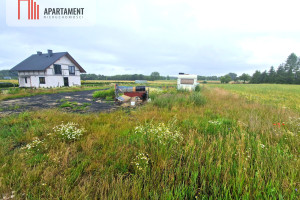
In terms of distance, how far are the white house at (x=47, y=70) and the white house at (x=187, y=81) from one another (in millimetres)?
24962

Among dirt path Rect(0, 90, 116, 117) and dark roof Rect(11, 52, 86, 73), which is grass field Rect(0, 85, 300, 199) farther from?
dark roof Rect(11, 52, 86, 73)

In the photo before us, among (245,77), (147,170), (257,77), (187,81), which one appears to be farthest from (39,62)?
(245,77)

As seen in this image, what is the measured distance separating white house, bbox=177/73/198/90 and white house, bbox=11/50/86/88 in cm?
2496

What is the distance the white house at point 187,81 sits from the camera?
50.5ft

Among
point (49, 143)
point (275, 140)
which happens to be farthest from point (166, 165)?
point (275, 140)

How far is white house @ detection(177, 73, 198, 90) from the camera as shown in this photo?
15398 millimetres

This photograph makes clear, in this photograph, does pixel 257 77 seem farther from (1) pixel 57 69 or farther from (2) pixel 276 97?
(1) pixel 57 69

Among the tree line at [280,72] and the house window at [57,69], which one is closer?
the house window at [57,69]

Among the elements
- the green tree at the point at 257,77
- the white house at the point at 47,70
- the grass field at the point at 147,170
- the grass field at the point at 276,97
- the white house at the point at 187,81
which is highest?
the green tree at the point at 257,77

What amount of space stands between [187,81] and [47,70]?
26.5m

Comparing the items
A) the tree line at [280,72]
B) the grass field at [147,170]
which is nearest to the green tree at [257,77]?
the tree line at [280,72]

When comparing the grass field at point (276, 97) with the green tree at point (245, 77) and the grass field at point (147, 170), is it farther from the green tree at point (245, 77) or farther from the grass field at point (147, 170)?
the green tree at point (245, 77)

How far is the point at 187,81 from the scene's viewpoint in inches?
619

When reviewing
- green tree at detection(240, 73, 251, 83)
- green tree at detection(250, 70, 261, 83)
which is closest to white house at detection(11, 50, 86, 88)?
green tree at detection(250, 70, 261, 83)
